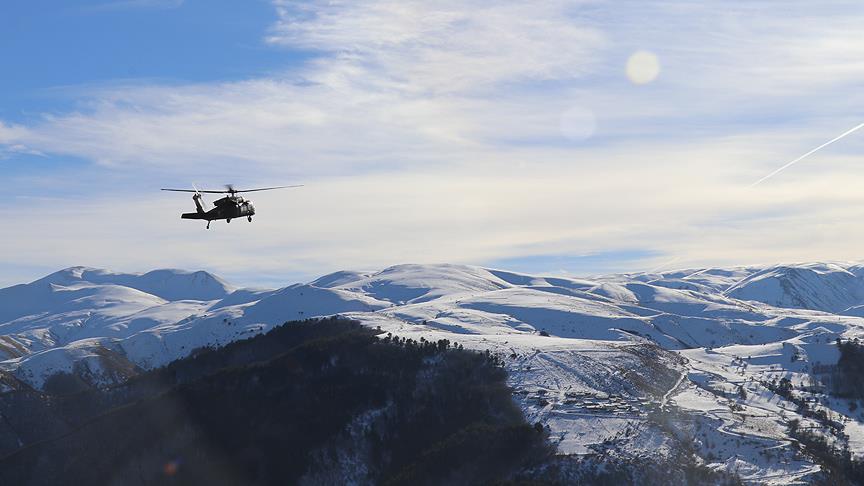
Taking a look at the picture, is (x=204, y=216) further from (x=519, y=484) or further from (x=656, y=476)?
(x=656, y=476)

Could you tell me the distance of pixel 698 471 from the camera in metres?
200

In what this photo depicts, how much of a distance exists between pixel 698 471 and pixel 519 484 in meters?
41.9

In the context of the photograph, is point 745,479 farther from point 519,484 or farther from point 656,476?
point 519,484

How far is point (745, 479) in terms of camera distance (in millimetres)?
197625

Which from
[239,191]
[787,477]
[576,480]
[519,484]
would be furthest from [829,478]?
[239,191]

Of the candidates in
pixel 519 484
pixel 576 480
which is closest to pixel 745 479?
pixel 576 480

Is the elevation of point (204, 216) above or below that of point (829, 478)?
above

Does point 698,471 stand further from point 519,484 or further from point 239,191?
point 239,191

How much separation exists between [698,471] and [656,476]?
10157 millimetres

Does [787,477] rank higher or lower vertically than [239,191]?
lower

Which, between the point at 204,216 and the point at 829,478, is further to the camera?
the point at 829,478

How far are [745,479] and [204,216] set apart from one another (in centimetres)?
14653

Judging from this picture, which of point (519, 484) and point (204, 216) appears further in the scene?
point (519, 484)

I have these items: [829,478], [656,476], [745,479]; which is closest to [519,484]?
[656,476]
